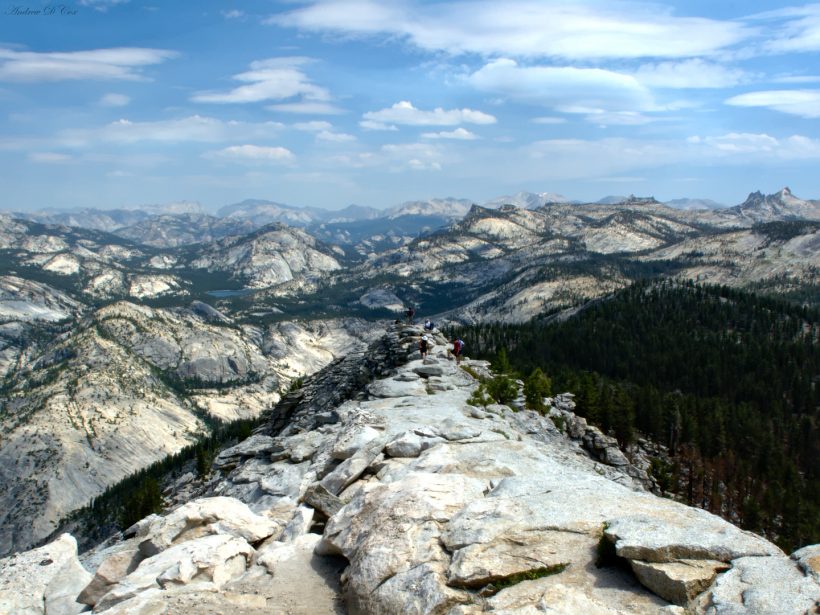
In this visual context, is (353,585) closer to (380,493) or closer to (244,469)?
(380,493)

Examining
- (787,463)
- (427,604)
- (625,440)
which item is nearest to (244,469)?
(427,604)

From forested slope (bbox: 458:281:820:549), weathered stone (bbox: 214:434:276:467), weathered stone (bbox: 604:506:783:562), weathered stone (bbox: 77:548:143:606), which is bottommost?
forested slope (bbox: 458:281:820:549)

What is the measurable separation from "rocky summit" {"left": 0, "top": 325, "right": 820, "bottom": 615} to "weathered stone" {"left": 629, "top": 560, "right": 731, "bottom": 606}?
30mm

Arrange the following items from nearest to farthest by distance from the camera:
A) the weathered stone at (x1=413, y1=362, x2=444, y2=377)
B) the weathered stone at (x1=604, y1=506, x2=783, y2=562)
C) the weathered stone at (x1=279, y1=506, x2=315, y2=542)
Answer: the weathered stone at (x1=604, y1=506, x2=783, y2=562)
the weathered stone at (x1=279, y1=506, x2=315, y2=542)
the weathered stone at (x1=413, y1=362, x2=444, y2=377)

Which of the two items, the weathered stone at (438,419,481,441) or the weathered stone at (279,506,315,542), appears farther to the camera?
the weathered stone at (438,419,481,441)

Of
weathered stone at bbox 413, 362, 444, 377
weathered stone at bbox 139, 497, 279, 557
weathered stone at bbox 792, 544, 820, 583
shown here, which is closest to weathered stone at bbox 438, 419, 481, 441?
weathered stone at bbox 139, 497, 279, 557

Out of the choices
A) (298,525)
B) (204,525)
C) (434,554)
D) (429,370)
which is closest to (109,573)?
(204,525)

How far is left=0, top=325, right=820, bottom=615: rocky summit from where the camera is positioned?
12.8 m

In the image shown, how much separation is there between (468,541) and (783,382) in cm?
19799

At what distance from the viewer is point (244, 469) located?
3600 cm

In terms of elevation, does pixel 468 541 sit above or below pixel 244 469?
above

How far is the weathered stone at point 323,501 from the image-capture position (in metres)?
20.6

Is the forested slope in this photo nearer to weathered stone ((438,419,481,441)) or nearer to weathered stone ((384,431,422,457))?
weathered stone ((438,419,481,441))

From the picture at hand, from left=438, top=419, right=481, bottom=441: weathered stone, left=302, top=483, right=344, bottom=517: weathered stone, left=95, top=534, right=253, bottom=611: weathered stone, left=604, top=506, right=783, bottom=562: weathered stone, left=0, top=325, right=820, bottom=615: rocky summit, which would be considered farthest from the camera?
left=438, top=419, right=481, bottom=441: weathered stone
